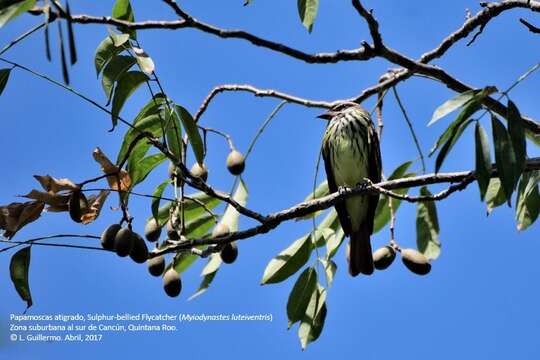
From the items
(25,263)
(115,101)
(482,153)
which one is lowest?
(482,153)

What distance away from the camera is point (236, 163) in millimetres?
Result: 3447

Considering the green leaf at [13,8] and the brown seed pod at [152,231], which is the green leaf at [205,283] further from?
the green leaf at [13,8]

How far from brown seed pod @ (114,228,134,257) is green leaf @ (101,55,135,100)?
653 mm

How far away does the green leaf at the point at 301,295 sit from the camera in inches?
154

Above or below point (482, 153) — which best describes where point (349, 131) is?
above

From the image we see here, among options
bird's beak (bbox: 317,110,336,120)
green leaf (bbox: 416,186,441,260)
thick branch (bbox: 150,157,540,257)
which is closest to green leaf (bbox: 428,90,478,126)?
thick branch (bbox: 150,157,540,257)

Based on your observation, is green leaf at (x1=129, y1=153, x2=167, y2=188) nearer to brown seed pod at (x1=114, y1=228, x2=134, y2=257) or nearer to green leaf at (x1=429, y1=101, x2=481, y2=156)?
brown seed pod at (x1=114, y1=228, x2=134, y2=257)

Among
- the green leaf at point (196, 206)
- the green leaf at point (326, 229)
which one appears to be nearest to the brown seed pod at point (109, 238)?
the green leaf at point (196, 206)

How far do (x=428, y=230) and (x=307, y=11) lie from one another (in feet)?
4.23

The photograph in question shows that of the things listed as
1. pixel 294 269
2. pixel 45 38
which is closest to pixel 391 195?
pixel 294 269

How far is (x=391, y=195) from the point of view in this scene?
11.4 feet

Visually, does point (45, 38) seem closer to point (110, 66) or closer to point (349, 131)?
point (110, 66)

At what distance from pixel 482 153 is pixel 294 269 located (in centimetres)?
135

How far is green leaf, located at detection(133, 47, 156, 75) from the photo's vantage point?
3.15 m
